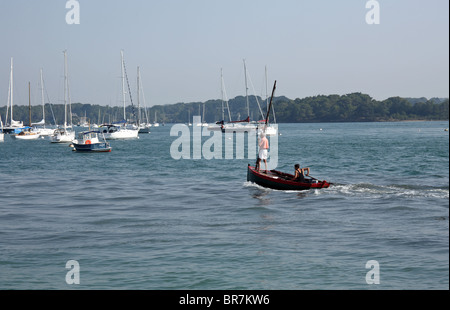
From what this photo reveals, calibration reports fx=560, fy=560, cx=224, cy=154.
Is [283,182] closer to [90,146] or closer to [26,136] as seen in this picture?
[90,146]

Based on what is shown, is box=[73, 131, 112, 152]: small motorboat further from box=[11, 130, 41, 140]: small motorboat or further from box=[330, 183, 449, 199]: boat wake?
box=[11, 130, 41, 140]: small motorboat

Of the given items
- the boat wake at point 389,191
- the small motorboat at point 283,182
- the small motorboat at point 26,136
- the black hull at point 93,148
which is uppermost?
the small motorboat at point 26,136

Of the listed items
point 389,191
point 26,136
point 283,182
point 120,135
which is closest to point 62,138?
point 120,135

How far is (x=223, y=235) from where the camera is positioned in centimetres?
2028

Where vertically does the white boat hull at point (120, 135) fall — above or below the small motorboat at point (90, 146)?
above

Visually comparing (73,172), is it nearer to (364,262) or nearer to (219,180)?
(219,180)

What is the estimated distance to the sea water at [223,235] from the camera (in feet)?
49.2

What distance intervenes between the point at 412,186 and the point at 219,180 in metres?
14.0

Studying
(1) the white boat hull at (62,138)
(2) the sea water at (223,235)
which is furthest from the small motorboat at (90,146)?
(2) the sea water at (223,235)

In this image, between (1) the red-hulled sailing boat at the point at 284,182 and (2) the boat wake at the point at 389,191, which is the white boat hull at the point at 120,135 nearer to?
(1) the red-hulled sailing boat at the point at 284,182

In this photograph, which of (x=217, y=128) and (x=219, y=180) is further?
(x=217, y=128)
